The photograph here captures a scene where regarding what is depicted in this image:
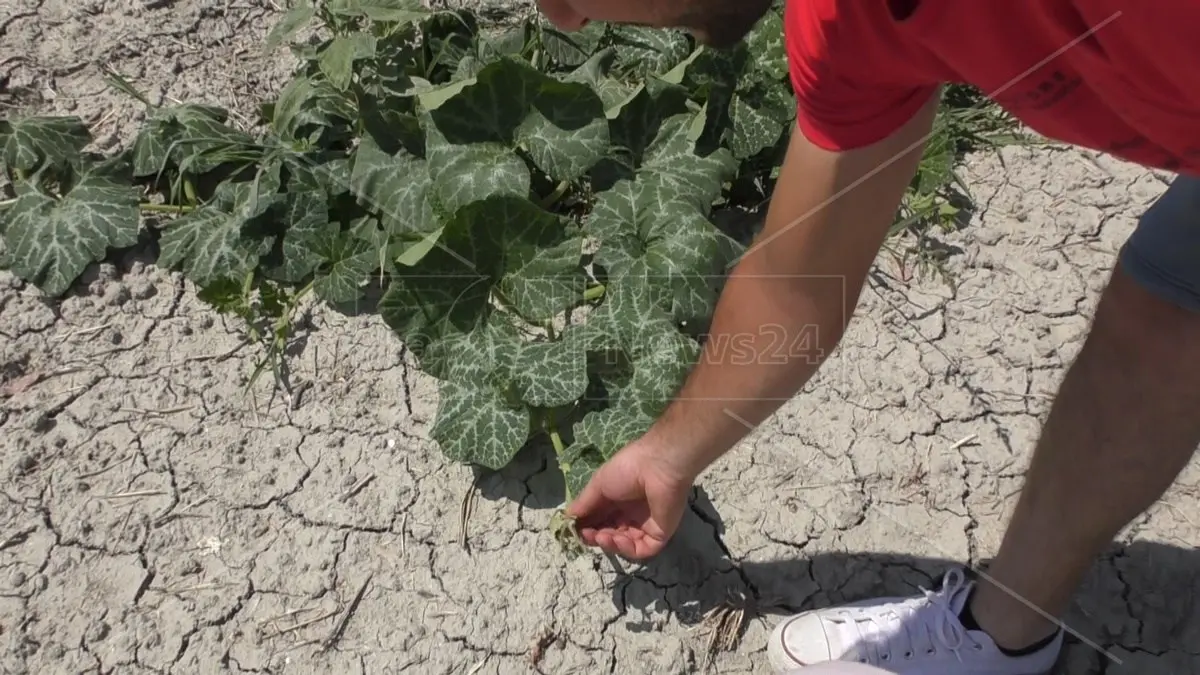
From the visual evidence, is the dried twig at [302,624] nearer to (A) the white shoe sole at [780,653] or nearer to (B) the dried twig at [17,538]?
(B) the dried twig at [17,538]

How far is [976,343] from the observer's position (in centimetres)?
184

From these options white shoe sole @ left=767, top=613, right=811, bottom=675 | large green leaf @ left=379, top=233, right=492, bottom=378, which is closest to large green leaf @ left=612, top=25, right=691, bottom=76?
large green leaf @ left=379, top=233, right=492, bottom=378

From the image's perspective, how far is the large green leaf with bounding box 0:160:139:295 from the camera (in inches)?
70.1

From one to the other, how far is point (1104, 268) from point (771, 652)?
1092 millimetres

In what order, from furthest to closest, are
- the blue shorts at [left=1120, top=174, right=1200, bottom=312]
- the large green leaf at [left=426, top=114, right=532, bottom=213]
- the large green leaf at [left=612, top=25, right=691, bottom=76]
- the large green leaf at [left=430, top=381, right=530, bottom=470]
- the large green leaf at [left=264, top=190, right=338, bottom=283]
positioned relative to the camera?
the large green leaf at [left=612, top=25, right=691, bottom=76] < the large green leaf at [left=264, top=190, right=338, bottom=283] < the large green leaf at [left=426, top=114, right=532, bottom=213] < the large green leaf at [left=430, top=381, right=530, bottom=470] < the blue shorts at [left=1120, top=174, right=1200, bottom=312]

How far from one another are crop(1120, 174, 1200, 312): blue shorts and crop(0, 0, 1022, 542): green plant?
69cm

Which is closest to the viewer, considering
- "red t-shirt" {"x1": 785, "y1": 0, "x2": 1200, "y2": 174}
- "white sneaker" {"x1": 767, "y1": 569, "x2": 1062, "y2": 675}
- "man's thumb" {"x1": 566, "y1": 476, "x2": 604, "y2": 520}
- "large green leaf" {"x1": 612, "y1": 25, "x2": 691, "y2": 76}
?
"red t-shirt" {"x1": 785, "y1": 0, "x2": 1200, "y2": 174}

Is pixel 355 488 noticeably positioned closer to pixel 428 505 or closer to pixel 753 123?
pixel 428 505

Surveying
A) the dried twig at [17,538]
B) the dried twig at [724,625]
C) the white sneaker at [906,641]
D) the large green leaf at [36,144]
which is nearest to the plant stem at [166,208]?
the large green leaf at [36,144]

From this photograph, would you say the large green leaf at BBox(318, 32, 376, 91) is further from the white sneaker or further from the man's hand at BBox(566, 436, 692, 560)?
the white sneaker

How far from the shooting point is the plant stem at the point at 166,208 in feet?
6.13

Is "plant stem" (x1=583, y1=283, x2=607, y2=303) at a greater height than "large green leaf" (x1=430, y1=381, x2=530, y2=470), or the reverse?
"plant stem" (x1=583, y1=283, x2=607, y2=303)

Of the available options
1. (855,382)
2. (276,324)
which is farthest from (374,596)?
(855,382)

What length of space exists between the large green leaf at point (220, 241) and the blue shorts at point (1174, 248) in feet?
4.70
